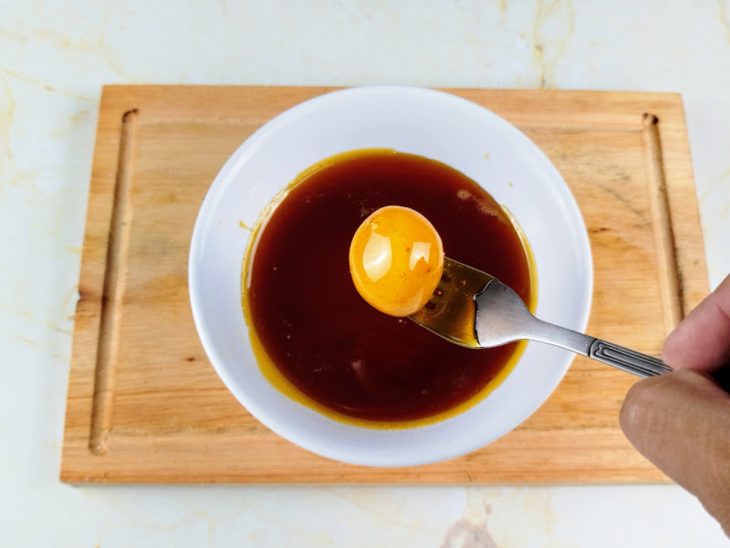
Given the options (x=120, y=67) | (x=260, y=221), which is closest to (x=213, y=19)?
(x=120, y=67)

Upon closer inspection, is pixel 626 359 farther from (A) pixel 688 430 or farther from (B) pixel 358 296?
(B) pixel 358 296

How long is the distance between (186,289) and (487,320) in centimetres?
58

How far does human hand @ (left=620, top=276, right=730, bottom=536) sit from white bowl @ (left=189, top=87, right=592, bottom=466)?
20 centimetres

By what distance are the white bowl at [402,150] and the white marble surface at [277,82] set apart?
27cm

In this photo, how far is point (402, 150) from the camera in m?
1.29

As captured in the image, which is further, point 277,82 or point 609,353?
point 277,82

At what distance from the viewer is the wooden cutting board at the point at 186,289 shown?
47.8 inches

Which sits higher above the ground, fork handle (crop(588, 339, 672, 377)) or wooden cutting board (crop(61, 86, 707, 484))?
fork handle (crop(588, 339, 672, 377))

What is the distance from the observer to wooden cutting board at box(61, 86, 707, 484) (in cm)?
121

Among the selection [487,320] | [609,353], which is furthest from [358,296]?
[609,353]

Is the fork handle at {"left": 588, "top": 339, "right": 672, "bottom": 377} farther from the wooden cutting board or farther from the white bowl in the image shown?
the wooden cutting board

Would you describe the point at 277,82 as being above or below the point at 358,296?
above

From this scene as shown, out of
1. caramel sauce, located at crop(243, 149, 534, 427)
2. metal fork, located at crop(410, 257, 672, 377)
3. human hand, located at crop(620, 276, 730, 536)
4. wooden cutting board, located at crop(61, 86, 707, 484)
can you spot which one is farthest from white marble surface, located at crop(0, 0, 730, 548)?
human hand, located at crop(620, 276, 730, 536)

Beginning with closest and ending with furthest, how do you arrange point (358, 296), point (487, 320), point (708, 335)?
point (708, 335)
point (487, 320)
point (358, 296)
